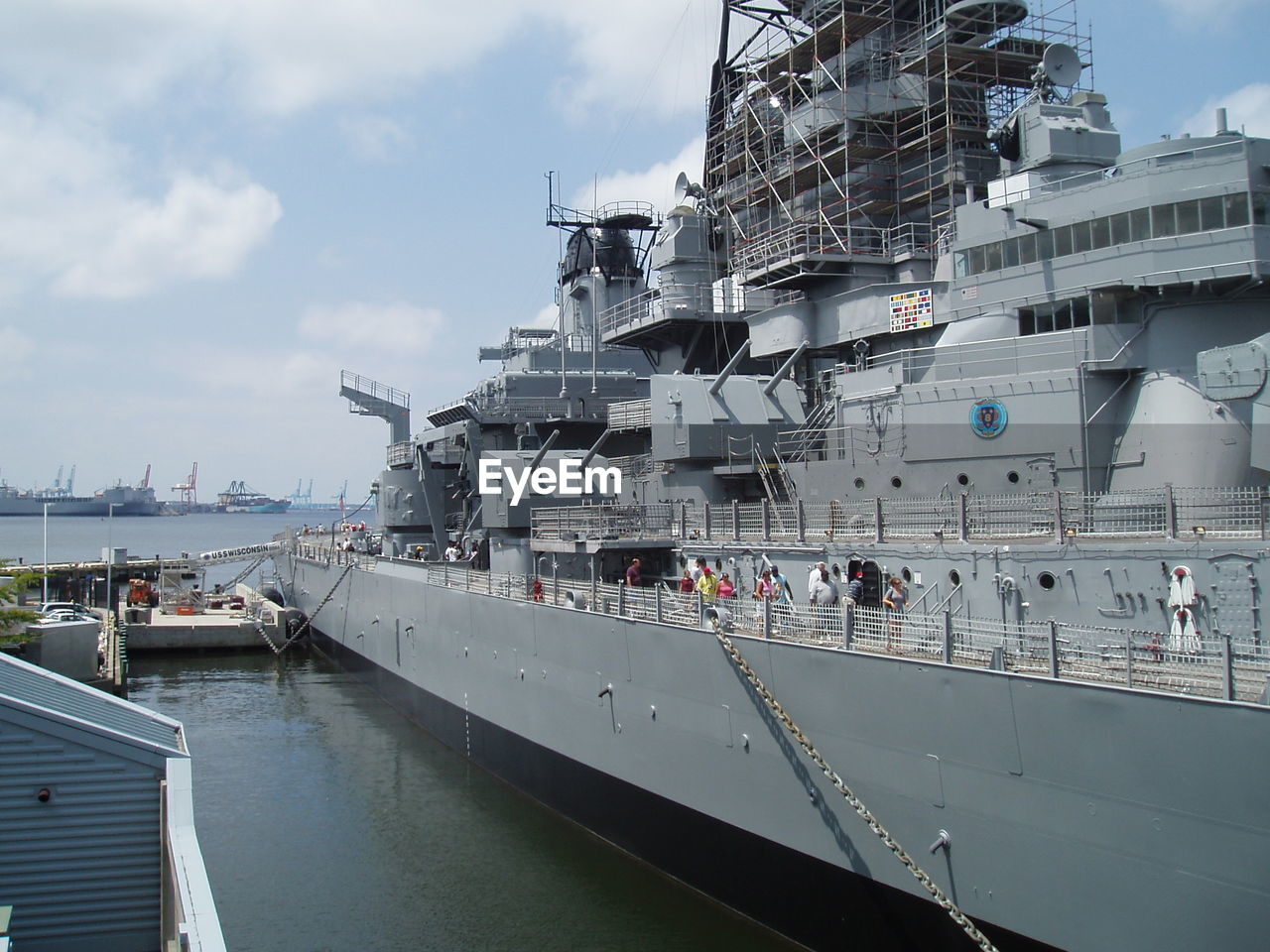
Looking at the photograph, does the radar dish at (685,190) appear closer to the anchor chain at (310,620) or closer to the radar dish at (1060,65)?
the radar dish at (1060,65)

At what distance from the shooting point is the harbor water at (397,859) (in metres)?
13.3

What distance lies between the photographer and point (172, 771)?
9.37 meters

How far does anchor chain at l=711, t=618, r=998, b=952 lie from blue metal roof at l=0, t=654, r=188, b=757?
5986 mm

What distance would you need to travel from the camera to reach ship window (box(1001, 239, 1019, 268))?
46.6 feet

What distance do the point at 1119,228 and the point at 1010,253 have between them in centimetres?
164

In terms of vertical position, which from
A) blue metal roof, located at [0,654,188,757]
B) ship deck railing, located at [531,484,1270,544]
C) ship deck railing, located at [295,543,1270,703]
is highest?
ship deck railing, located at [531,484,1270,544]

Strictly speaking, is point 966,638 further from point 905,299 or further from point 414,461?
point 414,461

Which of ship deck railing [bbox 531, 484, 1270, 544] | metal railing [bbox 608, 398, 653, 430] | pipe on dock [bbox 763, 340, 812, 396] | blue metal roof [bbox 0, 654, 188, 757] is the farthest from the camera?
metal railing [bbox 608, 398, 653, 430]

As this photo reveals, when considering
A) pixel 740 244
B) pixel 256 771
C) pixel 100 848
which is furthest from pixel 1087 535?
pixel 256 771

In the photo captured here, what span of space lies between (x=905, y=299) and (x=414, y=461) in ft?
62.8

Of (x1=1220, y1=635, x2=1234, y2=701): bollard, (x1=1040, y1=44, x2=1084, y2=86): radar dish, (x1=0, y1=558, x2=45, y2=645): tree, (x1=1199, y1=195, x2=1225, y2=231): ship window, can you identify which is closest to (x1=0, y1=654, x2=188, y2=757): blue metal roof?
(x1=1220, y1=635, x2=1234, y2=701): bollard

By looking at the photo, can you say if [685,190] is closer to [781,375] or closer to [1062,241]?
[781,375]

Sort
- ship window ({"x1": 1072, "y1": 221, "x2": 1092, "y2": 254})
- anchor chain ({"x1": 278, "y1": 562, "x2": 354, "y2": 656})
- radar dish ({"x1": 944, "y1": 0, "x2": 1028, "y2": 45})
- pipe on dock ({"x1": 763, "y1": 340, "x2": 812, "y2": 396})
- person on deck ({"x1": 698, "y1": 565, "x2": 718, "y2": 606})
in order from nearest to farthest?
1. ship window ({"x1": 1072, "y1": 221, "x2": 1092, "y2": 254})
2. person on deck ({"x1": 698, "y1": 565, "x2": 718, "y2": 606})
3. pipe on dock ({"x1": 763, "y1": 340, "x2": 812, "y2": 396})
4. radar dish ({"x1": 944, "y1": 0, "x2": 1028, "y2": 45})
5. anchor chain ({"x1": 278, "y1": 562, "x2": 354, "y2": 656})

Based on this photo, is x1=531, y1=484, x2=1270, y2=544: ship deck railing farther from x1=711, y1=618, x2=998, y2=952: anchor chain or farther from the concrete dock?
the concrete dock
